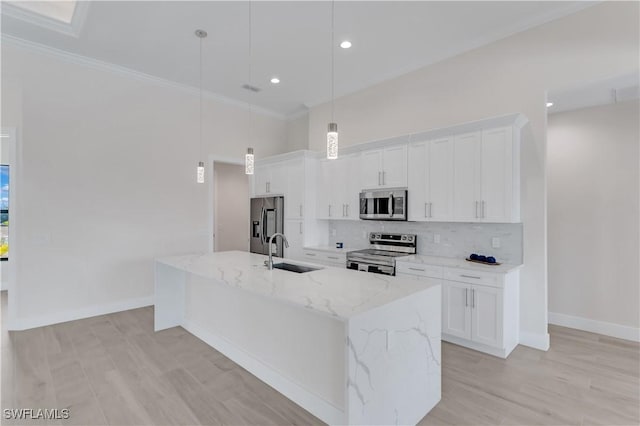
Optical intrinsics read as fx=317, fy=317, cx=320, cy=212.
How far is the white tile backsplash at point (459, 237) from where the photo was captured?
11.4 ft

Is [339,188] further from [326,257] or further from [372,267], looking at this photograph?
[372,267]

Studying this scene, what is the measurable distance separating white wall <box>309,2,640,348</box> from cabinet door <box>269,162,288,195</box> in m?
2.14

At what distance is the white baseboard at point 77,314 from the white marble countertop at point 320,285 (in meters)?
1.99

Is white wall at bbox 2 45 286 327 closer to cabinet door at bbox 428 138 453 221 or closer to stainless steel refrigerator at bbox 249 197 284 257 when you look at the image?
stainless steel refrigerator at bbox 249 197 284 257

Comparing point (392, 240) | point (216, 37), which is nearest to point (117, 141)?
point (216, 37)

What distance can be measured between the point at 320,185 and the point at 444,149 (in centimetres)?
210

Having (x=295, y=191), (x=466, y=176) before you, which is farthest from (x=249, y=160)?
(x=466, y=176)

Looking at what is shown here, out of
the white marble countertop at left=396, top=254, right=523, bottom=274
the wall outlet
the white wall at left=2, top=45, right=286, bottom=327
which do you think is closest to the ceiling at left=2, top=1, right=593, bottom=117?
the white wall at left=2, top=45, right=286, bottom=327

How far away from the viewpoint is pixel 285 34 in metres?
3.56

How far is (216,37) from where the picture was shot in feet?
11.9

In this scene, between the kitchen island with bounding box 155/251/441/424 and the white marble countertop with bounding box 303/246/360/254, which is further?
the white marble countertop with bounding box 303/246/360/254

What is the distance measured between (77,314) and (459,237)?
16.2ft

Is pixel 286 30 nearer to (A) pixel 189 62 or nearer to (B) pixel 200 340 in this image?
(A) pixel 189 62

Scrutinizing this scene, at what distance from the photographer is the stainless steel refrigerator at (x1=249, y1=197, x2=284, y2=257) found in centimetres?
543
